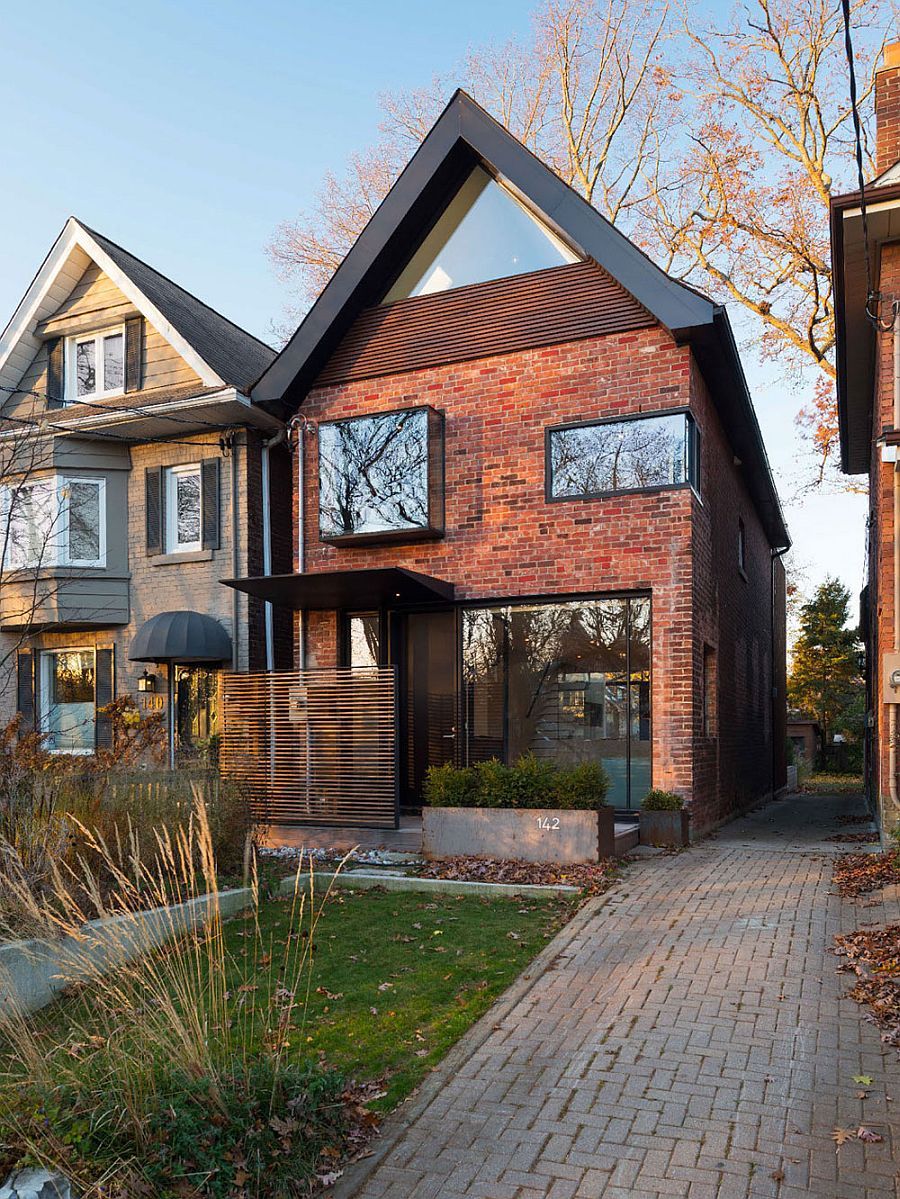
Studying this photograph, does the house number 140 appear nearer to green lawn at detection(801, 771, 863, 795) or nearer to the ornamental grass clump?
the ornamental grass clump

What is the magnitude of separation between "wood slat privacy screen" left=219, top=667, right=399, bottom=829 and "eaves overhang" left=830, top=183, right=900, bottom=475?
655 cm

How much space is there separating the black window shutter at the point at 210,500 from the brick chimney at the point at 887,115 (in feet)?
32.0

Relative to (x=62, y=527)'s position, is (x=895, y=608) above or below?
below

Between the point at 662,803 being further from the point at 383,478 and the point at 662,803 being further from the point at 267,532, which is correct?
the point at 267,532

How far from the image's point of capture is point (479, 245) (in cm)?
1271

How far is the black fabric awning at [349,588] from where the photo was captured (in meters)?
11.2

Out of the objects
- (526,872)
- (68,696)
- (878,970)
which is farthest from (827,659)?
(878,970)

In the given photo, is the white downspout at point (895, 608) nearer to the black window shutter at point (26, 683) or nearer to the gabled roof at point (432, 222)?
the gabled roof at point (432, 222)

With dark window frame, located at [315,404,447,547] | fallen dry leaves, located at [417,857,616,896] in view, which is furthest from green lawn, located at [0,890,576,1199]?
dark window frame, located at [315,404,447,547]

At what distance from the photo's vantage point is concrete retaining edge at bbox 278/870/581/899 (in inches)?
306

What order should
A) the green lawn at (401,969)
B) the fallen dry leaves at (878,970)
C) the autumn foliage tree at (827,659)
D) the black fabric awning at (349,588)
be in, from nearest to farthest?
1. the green lawn at (401,969)
2. the fallen dry leaves at (878,970)
3. the black fabric awning at (349,588)
4. the autumn foliage tree at (827,659)

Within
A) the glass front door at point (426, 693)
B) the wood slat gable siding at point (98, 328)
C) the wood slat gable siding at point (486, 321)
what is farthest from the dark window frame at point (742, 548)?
the wood slat gable siding at point (98, 328)

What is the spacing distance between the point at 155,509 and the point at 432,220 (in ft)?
21.2

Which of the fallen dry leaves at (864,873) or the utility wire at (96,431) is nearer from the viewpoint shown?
the fallen dry leaves at (864,873)
